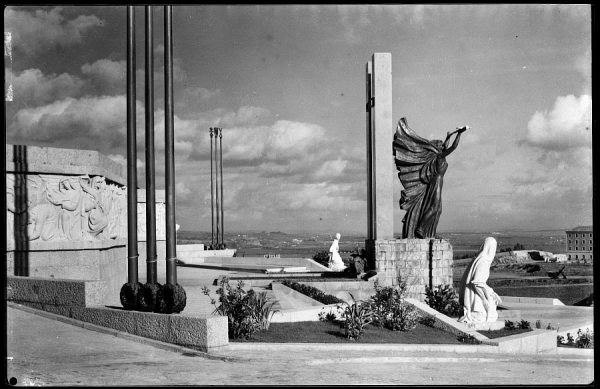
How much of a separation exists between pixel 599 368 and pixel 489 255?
6.42 meters

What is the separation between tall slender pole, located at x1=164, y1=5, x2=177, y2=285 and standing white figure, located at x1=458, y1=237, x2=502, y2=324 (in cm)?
674

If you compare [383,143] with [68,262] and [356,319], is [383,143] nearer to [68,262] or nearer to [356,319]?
[356,319]

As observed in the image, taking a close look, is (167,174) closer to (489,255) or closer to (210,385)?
(210,385)

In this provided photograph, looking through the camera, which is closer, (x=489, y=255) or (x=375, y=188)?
(x=489, y=255)

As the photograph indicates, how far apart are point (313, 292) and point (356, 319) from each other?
5043 millimetres

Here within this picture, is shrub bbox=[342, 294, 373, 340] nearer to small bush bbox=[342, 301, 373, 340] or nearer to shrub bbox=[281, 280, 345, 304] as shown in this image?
small bush bbox=[342, 301, 373, 340]

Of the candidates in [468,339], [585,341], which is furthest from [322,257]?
[468,339]

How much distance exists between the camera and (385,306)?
13.1 meters

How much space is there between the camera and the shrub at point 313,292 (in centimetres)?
1597

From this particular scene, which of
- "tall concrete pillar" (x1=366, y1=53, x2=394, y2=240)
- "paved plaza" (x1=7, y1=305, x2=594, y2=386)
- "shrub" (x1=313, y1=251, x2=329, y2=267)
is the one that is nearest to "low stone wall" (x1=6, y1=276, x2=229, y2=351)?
"paved plaza" (x1=7, y1=305, x2=594, y2=386)

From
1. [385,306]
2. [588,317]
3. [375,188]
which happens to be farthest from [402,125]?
[385,306]

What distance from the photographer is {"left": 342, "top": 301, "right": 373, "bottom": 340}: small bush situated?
38.2 ft

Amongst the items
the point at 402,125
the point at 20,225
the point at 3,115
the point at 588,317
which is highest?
the point at 402,125

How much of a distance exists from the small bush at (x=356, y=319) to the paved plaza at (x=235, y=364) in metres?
0.92
